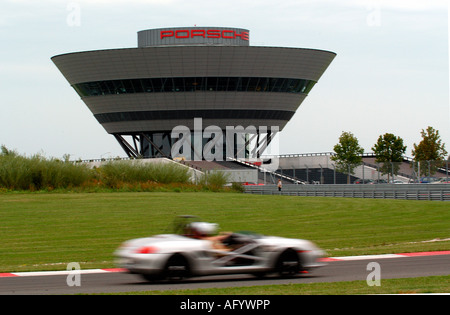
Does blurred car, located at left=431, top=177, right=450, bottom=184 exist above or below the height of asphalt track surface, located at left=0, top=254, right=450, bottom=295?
above

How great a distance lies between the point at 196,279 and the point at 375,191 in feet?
143

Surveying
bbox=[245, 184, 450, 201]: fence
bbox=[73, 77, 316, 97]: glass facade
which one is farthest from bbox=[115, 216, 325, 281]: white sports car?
bbox=[73, 77, 316, 97]: glass facade

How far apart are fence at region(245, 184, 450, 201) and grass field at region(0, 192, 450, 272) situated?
6722 mm

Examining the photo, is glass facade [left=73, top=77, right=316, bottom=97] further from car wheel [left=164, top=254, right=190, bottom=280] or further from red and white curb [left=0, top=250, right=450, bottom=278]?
car wheel [left=164, top=254, right=190, bottom=280]

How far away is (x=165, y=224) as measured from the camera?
35.0 metres

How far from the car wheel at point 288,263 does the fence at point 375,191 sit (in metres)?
38.2

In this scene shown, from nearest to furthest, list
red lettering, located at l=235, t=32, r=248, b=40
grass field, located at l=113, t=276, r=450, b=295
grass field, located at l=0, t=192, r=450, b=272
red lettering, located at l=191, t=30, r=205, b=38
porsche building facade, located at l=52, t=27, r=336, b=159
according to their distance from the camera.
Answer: grass field, located at l=113, t=276, r=450, b=295, grass field, located at l=0, t=192, r=450, b=272, porsche building facade, located at l=52, t=27, r=336, b=159, red lettering, located at l=191, t=30, r=205, b=38, red lettering, located at l=235, t=32, r=248, b=40

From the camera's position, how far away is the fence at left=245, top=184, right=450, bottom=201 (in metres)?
53.3

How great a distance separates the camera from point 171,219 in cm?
3684

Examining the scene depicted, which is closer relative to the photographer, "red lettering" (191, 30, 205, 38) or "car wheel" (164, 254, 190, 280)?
"car wheel" (164, 254, 190, 280)

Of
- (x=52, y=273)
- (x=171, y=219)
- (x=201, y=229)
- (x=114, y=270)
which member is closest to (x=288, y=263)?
(x=201, y=229)

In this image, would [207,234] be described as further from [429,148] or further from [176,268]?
[429,148]
